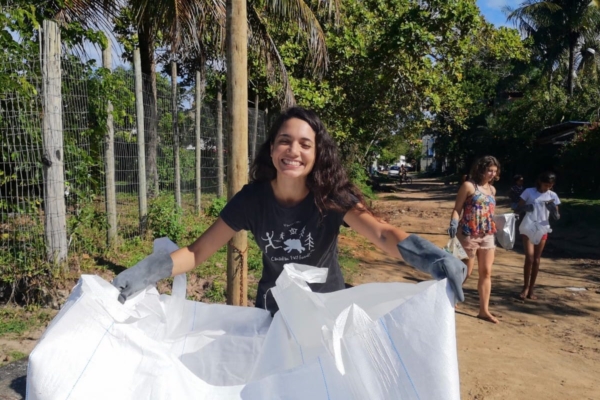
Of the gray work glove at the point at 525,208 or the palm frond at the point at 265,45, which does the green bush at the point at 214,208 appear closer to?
the palm frond at the point at 265,45

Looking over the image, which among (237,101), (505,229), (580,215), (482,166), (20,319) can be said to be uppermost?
(237,101)

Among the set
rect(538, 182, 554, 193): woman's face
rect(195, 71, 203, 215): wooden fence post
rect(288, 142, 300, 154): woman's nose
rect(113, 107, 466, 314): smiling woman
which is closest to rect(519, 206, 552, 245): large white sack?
rect(538, 182, 554, 193): woman's face

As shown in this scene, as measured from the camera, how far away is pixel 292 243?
94.0 inches

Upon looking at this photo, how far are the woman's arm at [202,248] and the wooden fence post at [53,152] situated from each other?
10.3ft

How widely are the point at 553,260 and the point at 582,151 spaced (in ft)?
39.8

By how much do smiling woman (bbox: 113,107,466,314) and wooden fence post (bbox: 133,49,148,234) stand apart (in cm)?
458

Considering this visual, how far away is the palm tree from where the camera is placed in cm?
2727

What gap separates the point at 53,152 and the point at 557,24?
2963cm

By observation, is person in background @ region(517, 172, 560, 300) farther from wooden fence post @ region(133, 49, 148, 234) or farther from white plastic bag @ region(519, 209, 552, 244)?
wooden fence post @ region(133, 49, 148, 234)

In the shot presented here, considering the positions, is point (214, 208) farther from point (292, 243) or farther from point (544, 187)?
point (292, 243)

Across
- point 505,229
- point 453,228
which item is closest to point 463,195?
point 453,228

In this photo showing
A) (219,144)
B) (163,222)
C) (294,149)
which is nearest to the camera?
(294,149)

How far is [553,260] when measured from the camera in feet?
31.7

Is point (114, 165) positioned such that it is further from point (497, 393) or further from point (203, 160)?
point (497, 393)
